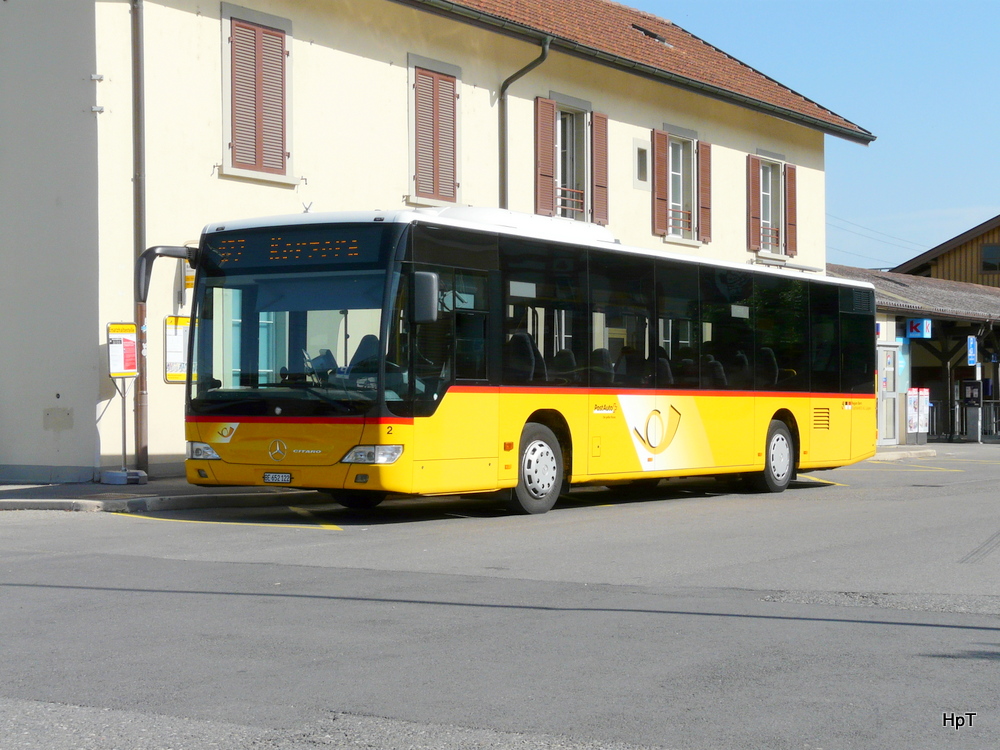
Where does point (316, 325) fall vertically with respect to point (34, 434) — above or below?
above

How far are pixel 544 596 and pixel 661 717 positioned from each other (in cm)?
309

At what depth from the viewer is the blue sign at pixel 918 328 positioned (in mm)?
32875

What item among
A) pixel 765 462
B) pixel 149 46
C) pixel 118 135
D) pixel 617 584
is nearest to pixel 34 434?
pixel 118 135

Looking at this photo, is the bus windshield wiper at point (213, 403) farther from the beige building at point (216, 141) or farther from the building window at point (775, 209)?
the building window at point (775, 209)

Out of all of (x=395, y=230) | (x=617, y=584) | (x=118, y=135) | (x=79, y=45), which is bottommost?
(x=617, y=584)

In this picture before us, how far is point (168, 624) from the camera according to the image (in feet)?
23.3

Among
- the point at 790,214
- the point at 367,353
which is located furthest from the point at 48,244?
the point at 790,214

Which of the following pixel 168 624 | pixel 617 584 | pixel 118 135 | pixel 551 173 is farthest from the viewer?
pixel 551 173

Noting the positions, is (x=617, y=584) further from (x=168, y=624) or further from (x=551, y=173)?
(x=551, y=173)

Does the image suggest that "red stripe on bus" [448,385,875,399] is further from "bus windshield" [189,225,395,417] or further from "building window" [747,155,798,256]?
"building window" [747,155,798,256]

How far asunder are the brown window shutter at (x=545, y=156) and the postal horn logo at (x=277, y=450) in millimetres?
11515

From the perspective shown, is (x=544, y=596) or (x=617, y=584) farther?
(x=617, y=584)

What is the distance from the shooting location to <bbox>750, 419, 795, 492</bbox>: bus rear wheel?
17.8 meters

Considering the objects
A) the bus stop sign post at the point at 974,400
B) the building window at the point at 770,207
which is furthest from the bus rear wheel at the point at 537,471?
the bus stop sign post at the point at 974,400
